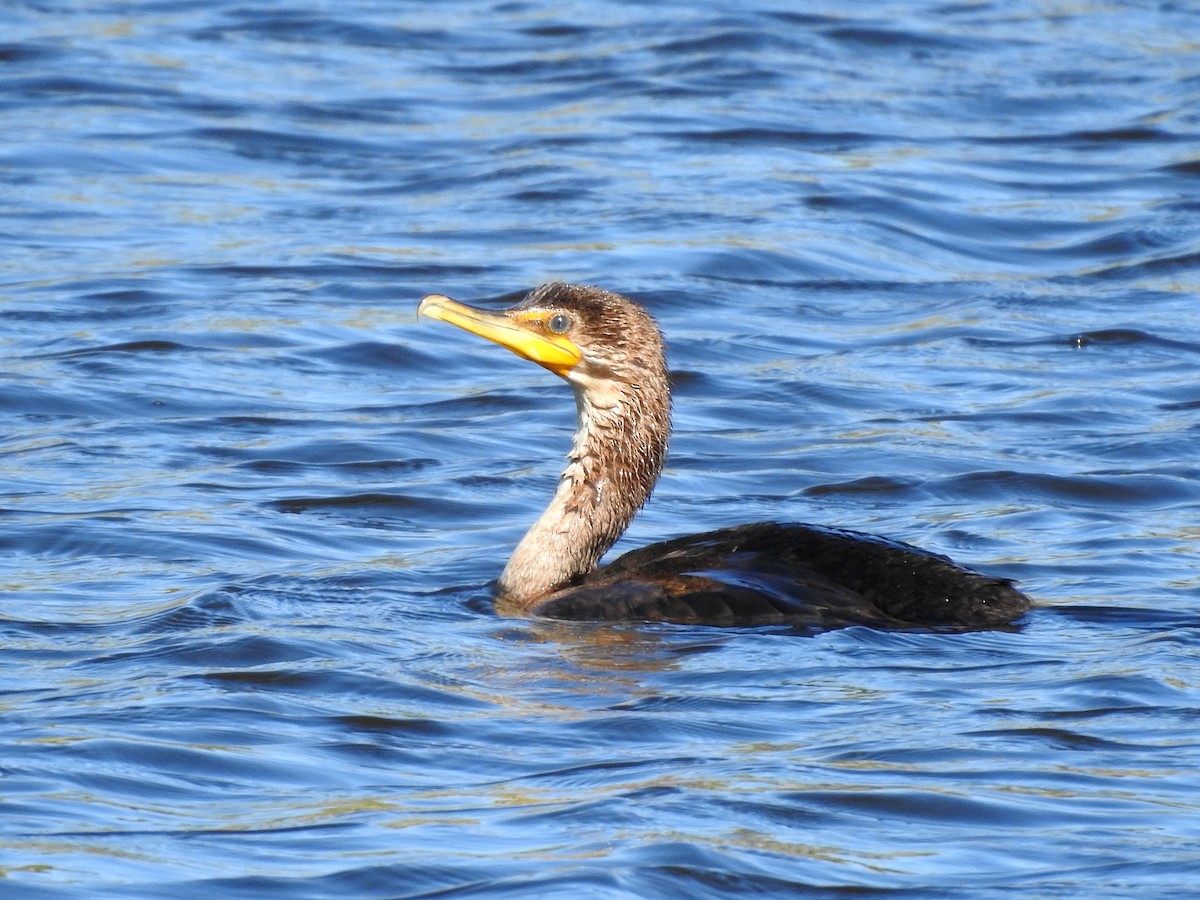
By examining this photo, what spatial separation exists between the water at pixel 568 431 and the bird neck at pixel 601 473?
49 cm

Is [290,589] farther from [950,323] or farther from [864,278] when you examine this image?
[864,278]

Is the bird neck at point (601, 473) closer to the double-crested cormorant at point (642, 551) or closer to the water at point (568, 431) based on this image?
the double-crested cormorant at point (642, 551)

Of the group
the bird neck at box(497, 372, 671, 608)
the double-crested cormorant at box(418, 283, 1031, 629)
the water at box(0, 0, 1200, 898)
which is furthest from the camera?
the bird neck at box(497, 372, 671, 608)

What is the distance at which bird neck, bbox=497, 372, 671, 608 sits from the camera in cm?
873

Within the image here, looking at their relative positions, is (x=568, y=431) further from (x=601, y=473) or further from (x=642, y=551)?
(x=642, y=551)

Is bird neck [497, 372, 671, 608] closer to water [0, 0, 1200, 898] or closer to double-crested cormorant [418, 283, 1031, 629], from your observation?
double-crested cormorant [418, 283, 1031, 629]

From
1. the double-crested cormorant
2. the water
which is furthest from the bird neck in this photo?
the water

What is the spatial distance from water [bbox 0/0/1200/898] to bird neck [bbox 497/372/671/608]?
0.49m

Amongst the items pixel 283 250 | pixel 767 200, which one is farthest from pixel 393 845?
pixel 767 200

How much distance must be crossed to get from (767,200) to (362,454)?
20.0 feet

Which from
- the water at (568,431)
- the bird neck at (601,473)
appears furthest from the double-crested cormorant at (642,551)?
the water at (568,431)

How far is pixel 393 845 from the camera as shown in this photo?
579cm

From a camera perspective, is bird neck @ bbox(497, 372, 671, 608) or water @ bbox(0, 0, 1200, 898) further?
bird neck @ bbox(497, 372, 671, 608)

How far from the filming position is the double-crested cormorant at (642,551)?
7.86 metres
